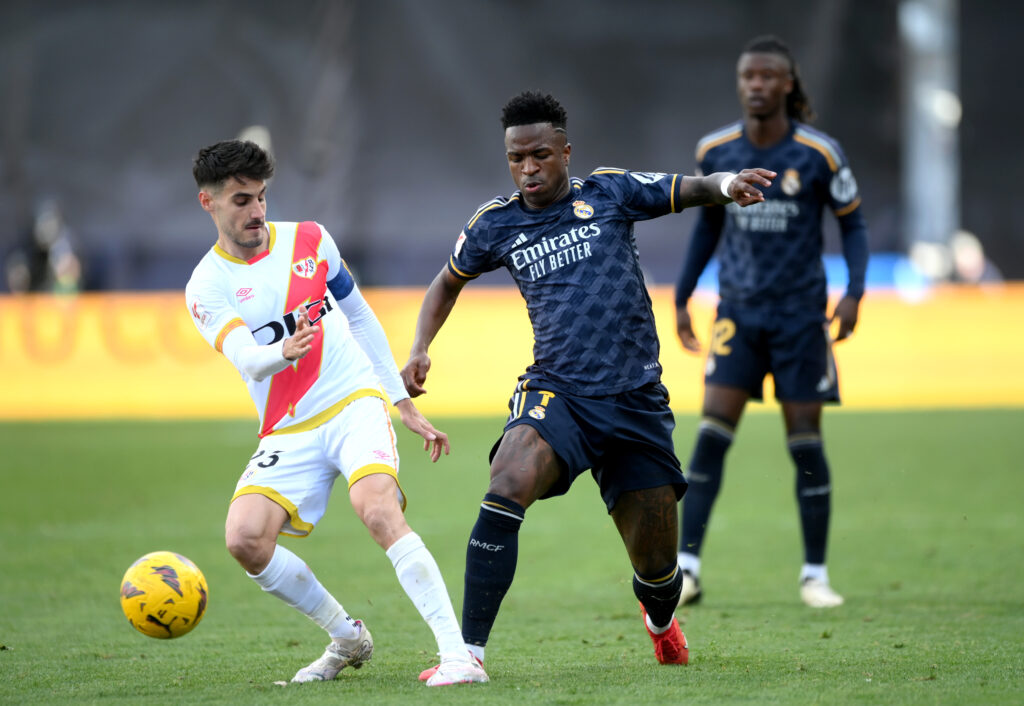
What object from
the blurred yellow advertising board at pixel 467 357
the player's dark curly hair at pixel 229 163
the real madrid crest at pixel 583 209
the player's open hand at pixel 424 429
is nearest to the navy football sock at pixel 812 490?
the real madrid crest at pixel 583 209

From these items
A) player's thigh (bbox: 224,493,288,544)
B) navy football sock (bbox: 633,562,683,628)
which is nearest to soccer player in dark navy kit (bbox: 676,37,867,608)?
navy football sock (bbox: 633,562,683,628)

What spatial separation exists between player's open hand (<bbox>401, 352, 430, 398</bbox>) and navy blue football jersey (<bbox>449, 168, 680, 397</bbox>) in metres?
0.36

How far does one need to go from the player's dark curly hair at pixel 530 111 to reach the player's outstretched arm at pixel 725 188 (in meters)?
0.54

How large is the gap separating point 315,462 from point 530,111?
1502mm

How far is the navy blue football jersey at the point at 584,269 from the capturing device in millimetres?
4695

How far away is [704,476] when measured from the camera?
21.6 ft

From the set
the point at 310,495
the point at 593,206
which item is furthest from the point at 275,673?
the point at 593,206

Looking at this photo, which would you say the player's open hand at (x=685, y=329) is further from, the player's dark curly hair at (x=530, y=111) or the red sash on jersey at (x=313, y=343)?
the red sash on jersey at (x=313, y=343)

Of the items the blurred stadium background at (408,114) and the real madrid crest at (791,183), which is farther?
the blurred stadium background at (408,114)

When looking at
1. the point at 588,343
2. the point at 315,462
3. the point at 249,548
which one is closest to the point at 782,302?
the point at 588,343

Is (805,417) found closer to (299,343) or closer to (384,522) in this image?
(384,522)

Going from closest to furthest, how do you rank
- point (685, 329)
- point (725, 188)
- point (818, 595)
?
point (725, 188), point (818, 595), point (685, 329)

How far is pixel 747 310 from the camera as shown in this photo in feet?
21.6

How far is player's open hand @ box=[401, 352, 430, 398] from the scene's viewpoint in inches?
190
